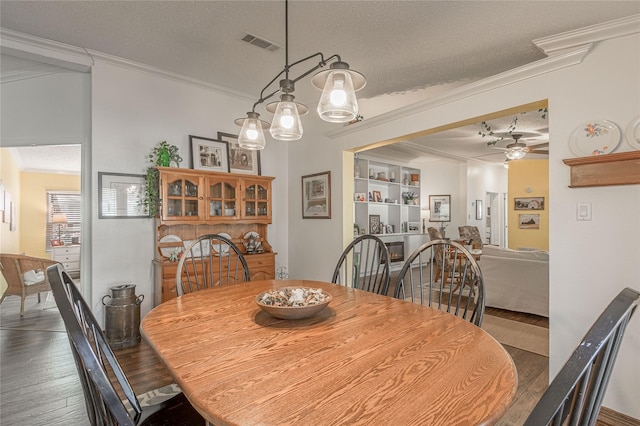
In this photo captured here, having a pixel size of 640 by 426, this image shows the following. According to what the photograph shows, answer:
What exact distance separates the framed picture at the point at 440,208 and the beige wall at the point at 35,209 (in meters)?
8.69

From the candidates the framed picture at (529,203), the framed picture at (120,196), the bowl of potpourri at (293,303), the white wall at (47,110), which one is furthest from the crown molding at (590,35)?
the framed picture at (529,203)

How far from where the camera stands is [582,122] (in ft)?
6.97

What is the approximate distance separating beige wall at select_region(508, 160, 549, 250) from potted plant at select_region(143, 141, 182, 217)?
6826 millimetres

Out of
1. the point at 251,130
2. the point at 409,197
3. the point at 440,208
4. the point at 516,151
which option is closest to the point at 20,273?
the point at 251,130

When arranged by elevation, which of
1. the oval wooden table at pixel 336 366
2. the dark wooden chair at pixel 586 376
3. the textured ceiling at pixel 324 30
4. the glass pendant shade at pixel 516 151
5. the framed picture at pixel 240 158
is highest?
the textured ceiling at pixel 324 30

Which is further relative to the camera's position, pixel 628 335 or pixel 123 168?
pixel 123 168

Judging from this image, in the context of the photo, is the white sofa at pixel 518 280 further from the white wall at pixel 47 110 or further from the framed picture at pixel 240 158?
the white wall at pixel 47 110

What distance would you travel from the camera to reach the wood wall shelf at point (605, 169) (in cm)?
192

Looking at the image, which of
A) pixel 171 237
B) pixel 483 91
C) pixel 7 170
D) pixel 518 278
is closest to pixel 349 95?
pixel 483 91

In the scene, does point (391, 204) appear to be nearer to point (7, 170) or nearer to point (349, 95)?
point (349, 95)

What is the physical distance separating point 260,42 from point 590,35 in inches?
94.6

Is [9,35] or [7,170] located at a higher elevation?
[9,35]

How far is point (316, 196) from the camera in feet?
13.2

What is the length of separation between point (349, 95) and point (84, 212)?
3015 mm
